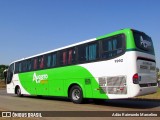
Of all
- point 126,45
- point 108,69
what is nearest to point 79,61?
point 108,69

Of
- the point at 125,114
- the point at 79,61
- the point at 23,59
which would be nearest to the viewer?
the point at 125,114

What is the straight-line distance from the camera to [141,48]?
1256 cm

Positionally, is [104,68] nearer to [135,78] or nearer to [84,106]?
[135,78]

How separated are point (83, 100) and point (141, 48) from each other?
4.36 m

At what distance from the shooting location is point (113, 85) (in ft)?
41.6

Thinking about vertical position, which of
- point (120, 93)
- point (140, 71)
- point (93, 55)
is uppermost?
point (93, 55)

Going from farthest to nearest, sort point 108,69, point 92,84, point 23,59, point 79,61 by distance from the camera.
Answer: point 23,59, point 79,61, point 92,84, point 108,69

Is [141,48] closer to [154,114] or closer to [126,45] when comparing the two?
[126,45]

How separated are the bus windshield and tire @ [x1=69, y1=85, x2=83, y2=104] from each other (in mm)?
4135

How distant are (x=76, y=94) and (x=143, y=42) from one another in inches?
190

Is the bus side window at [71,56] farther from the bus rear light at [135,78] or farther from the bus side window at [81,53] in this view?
the bus rear light at [135,78]

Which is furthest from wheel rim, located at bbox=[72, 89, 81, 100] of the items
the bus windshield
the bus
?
the bus windshield

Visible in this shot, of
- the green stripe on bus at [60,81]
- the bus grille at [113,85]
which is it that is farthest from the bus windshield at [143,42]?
the green stripe on bus at [60,81]

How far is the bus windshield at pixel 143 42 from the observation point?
40.9ft
